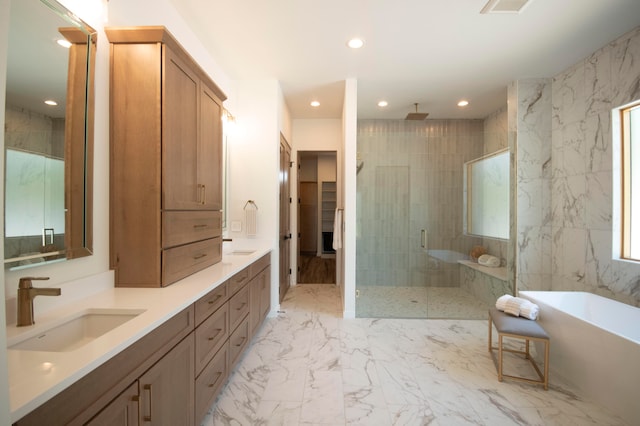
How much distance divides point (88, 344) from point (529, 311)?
9.16 feet

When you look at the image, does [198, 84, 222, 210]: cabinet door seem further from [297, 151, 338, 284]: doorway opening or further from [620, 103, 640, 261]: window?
[297, 151, 338, 284]: doorway opening

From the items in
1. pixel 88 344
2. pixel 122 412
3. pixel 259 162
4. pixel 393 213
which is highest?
pixel 259 162

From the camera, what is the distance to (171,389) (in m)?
1.25

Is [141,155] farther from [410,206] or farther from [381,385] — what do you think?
[410,206]

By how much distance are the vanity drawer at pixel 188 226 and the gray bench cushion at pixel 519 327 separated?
92.7 inches

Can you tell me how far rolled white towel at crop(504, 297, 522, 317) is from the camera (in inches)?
89.9

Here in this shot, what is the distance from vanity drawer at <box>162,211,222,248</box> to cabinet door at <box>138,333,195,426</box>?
0.60 m

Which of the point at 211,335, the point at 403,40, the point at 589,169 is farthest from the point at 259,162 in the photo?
the point at 589,169

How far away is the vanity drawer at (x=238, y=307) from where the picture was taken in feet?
6.57

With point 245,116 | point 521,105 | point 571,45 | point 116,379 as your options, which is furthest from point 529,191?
point 116,379

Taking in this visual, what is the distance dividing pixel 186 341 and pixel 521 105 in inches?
161

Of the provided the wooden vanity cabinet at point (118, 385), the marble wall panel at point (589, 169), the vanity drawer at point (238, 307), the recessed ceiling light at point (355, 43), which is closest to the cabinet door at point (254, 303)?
the vanity drawer at point (238, 307)

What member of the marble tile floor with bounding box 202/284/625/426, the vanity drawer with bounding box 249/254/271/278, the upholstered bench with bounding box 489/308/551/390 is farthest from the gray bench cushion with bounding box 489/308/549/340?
the vanity drawer with bounding box 249/254/271/278

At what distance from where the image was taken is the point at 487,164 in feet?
12.0
